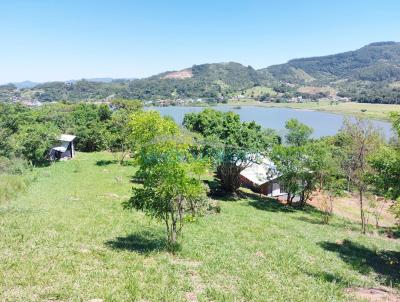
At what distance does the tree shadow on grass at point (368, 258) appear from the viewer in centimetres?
2234

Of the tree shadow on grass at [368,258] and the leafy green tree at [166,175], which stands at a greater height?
the leafy green tree at [166,175]

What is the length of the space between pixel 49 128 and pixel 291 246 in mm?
51613


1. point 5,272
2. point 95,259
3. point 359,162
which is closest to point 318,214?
point 359,162

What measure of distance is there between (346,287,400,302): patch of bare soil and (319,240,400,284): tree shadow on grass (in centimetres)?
247

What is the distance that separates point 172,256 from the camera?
19016 mm

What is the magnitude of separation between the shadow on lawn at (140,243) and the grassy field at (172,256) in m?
0.06

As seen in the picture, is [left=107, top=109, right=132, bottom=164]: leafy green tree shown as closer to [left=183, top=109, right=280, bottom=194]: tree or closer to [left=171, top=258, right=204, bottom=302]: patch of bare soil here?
[left=183, top=109, right=280, bottom=194]: tree

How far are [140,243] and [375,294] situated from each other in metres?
12.0

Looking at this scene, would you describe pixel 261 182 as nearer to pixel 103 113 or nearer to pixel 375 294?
pixel 375 294

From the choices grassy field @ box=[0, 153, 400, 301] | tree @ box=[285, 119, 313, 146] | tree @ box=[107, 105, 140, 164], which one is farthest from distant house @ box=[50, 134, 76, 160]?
tree @ box=[285, 119, 313, 146]

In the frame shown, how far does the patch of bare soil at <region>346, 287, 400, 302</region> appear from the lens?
52.2ft

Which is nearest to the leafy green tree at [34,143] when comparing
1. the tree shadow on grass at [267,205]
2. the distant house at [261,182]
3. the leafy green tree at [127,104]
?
the distant house at [261,182]

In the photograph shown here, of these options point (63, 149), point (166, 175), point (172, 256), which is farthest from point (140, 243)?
point (63, 149)

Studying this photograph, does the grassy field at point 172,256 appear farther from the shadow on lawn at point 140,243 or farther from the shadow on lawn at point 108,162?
the shadow on lawn at point 108,162
